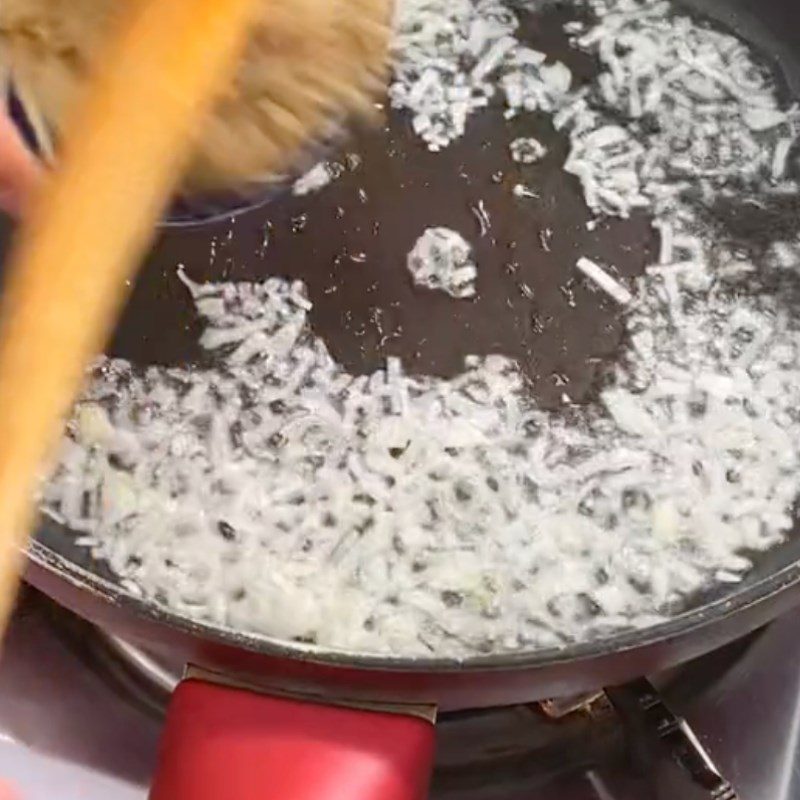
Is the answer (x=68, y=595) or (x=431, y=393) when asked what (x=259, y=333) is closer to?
(x=431, y=393)

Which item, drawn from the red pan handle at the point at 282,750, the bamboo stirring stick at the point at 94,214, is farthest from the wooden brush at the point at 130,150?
the red pan handle at the point at 282,750

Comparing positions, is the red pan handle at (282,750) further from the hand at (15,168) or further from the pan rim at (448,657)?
the hand at (15,168)

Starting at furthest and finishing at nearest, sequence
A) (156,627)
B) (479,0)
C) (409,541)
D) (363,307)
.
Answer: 1. (479,0)
2. (363,307)
3. (409,541)
4. (156,627)

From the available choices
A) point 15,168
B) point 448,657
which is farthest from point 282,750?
point 15,168

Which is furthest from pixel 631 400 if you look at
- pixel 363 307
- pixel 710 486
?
pixel 363 307

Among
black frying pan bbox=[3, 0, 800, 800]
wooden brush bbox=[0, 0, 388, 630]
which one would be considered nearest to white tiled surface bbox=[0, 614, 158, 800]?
black frying pan bbox=[3, 0, 800, 800]

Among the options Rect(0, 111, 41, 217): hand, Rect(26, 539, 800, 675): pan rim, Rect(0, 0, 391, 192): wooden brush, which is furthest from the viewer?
Rect(0, 0, 391, 192): wooden brush

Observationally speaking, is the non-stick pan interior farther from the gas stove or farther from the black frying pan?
the gas stove

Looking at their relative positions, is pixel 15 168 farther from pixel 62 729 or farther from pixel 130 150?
pixel 62 729
